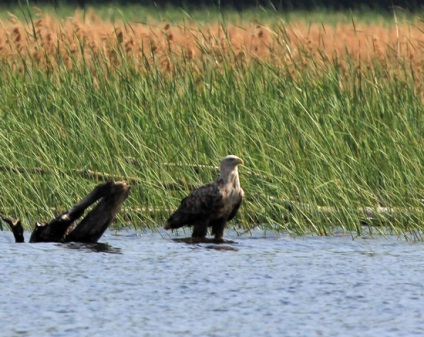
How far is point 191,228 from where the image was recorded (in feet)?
41.2

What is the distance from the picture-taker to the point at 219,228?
11.6 meters

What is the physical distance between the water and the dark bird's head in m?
0.58

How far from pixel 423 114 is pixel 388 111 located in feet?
1.12

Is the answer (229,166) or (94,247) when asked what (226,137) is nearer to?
(229,166)

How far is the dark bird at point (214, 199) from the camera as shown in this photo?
37.1 ft

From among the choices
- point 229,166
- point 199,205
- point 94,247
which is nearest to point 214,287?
point 94,247

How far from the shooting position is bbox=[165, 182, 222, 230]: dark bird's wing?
1130cm

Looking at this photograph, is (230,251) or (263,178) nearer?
(230,251)

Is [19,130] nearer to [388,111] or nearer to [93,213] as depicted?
[93,213]

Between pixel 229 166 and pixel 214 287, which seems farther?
pixel 229 166

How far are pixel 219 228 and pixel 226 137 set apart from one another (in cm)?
131

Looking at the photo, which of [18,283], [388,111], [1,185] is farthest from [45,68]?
[18,283]

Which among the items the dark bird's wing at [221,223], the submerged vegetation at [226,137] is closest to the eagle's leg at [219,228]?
the dark bird's wing at [221,223]

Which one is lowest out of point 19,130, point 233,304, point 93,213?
point 233,304
